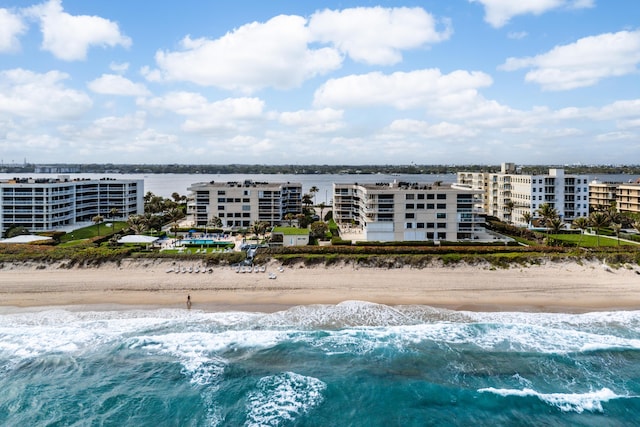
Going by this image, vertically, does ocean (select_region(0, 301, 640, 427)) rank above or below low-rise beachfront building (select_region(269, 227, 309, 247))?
below

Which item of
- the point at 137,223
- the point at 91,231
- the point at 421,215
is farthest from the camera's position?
the point at 91,231

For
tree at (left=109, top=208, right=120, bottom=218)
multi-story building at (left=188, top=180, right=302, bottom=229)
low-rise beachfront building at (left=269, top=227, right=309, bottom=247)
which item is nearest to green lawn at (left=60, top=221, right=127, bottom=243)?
tree at (left=109, top=208, right=120, bottom=218)

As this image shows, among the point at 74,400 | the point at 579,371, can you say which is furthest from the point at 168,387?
the point at 579,371

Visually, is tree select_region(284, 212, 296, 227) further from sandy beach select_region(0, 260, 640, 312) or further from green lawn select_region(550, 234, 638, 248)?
green lawn select_region(550, 234, 638, 248)

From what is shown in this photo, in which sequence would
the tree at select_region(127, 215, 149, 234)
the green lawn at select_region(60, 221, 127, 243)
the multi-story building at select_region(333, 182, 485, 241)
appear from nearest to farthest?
the tree at select_region(127, 215, 149, 234) → the multi-story building at select_region(333, 182, 485, 241) → the green lawn at select_region(60, 221, 127, 243)

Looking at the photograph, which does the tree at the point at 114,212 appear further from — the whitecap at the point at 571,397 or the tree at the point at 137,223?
the whitecap at the point at 571,397

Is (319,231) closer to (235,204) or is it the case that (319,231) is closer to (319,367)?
(235,204)

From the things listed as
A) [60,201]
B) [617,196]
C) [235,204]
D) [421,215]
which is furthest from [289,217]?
[617,196]
